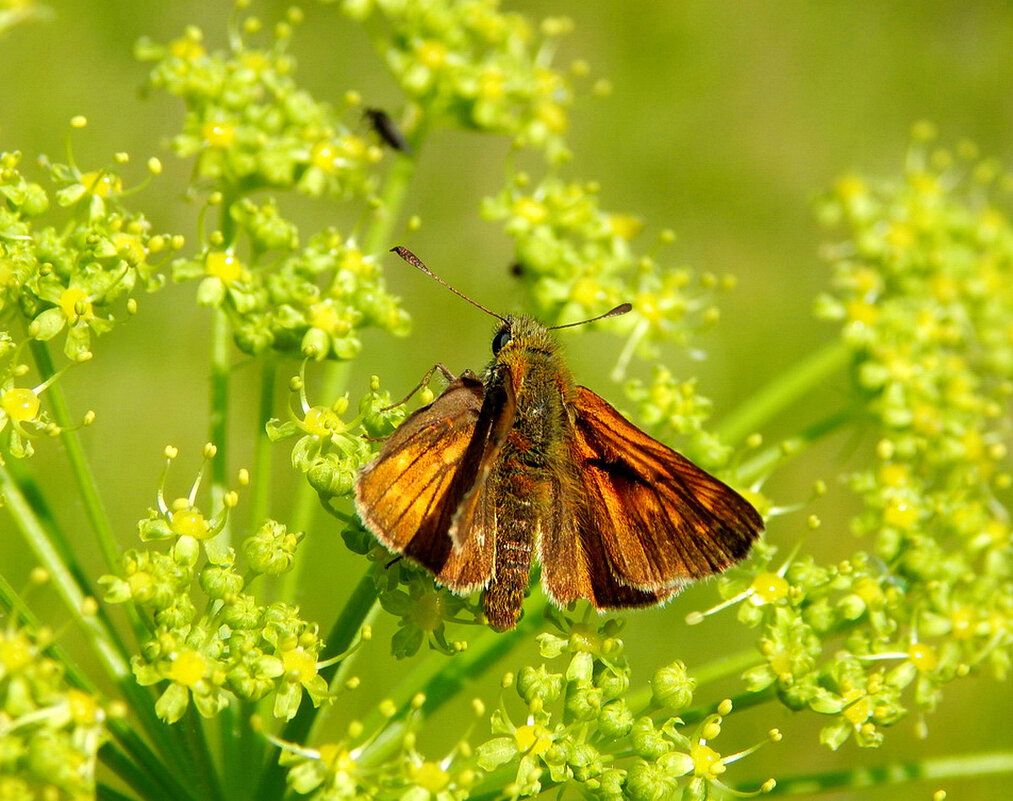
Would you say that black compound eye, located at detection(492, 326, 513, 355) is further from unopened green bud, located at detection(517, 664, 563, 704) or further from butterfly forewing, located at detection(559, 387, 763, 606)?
unopened green bud, located at detection(517, 664, 563, 704)

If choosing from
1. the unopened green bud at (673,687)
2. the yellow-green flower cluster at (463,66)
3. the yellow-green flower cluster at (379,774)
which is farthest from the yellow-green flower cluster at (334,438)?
the yellow-green flower cluster at (463,66)

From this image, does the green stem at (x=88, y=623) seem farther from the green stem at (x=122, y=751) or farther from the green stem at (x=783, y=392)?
the green stem at (x=783, y=392)

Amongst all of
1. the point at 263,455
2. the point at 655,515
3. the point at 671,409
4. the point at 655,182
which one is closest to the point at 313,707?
the point at 263,455

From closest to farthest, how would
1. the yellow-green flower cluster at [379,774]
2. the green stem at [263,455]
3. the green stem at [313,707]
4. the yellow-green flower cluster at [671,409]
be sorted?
1. the yellow-green flower cluster at [379,774]
2. the green stem at [313,707]
3. the green stem at [263,455]
4. the yellow-green flower cluster at [671,409]

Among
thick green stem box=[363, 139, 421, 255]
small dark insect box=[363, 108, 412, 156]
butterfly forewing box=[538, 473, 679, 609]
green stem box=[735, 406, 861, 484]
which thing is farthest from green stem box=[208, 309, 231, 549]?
green stem box=[735, 406, 861, 484]

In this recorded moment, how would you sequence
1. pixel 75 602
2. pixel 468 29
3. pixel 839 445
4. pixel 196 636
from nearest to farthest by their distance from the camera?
pixel 196 636 → pixel 75 602 → pixel 468 29 → pixel 839 445

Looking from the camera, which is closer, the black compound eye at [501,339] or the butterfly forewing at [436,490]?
the butterfly forewing at [436,490]

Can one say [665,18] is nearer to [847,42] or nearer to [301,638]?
[847,42]

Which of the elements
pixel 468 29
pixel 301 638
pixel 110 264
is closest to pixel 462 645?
pixel 301 638
